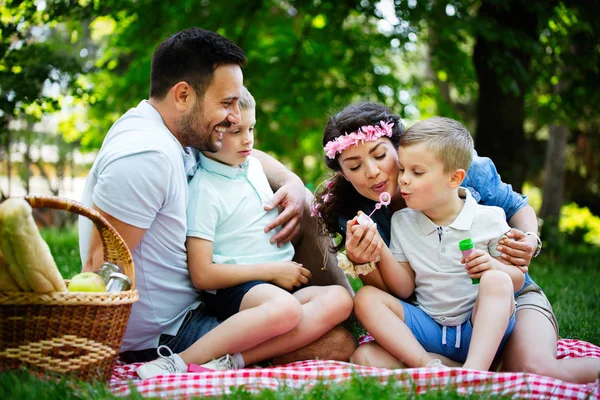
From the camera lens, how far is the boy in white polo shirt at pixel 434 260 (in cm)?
277

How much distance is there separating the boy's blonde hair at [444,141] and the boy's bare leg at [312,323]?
782mm

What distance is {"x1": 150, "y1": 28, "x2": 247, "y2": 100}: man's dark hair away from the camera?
301 centimetres

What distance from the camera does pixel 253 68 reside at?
762 cm

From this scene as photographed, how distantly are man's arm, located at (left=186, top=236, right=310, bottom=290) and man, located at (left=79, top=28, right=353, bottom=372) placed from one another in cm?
6

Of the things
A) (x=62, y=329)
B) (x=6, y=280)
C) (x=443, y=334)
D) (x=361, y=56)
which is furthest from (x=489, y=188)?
(x=361, y=56)

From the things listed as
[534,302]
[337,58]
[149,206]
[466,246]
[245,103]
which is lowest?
[534,302]

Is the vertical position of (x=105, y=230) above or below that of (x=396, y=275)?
above

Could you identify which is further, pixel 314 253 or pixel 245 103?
pixel 314 253

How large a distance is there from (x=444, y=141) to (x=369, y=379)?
1.15m

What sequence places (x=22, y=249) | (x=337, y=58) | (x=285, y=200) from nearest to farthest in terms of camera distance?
1. (x=22, y=249)
2. (x=285, y=200)
3. (x=337, y=58)

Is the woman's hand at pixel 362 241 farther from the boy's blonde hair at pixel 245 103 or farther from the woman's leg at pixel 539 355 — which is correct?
the boy's blonde hair at pixel 245 103

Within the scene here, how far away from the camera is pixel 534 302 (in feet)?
9.55

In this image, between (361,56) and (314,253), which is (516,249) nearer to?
(314,253)

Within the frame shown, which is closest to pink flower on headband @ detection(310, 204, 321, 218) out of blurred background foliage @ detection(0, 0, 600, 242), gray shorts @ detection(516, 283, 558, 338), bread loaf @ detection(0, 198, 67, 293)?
gray shorts @ detection(516, 283, 558, 338)
